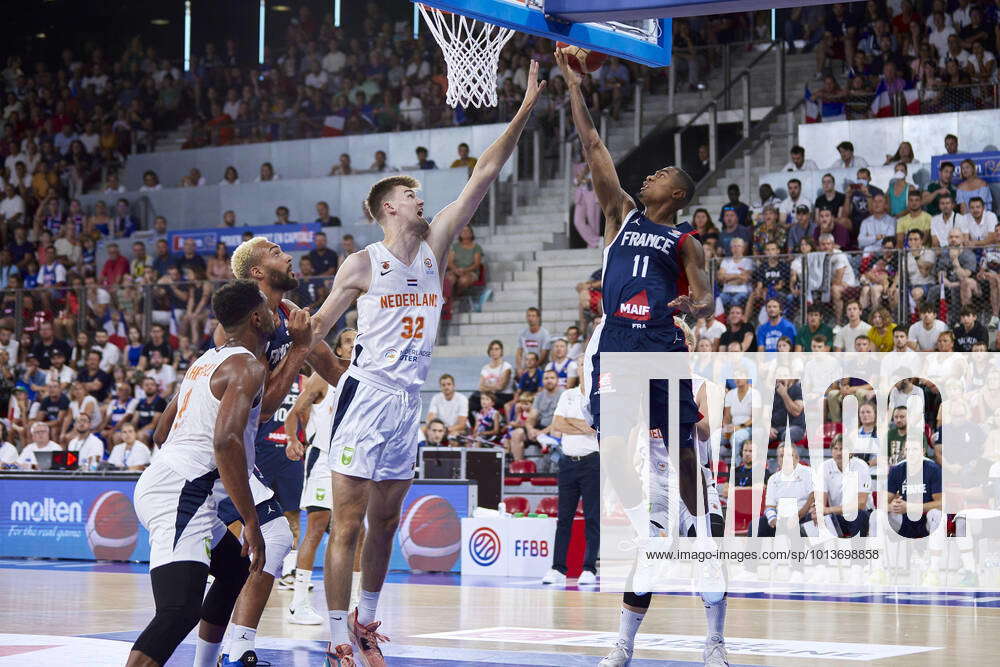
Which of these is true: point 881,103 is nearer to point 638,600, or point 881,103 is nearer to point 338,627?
point 638,600

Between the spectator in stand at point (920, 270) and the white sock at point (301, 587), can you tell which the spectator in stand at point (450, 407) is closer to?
the spectator in stand at point (920, 270)

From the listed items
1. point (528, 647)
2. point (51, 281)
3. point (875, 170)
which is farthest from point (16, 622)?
point (51, 281)

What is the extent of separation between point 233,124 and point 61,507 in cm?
1170

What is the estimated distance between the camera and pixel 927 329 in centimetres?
1484

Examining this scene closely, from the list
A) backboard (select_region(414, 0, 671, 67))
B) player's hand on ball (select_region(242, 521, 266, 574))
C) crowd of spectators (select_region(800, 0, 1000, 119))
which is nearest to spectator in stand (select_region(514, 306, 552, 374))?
crowd of spectators (select_region(800, 0, 1000, 119))

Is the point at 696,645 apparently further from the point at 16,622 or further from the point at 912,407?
the point at 912,407

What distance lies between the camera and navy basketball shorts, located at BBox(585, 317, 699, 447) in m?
7.03

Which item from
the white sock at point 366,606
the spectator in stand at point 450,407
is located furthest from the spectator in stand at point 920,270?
the white sock at point 366,606

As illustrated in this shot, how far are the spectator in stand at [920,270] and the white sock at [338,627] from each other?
33.2 feet

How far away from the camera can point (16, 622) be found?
959 cm

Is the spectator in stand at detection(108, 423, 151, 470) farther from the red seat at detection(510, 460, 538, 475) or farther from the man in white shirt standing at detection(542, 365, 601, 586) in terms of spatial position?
the man in white shirt standing at detection(542, 365, 601, 586)

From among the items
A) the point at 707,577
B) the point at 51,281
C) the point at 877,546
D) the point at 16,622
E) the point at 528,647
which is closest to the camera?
the point at 707,577

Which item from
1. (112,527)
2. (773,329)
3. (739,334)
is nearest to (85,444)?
(112,527)

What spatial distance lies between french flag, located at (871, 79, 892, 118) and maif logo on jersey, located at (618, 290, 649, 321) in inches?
521
